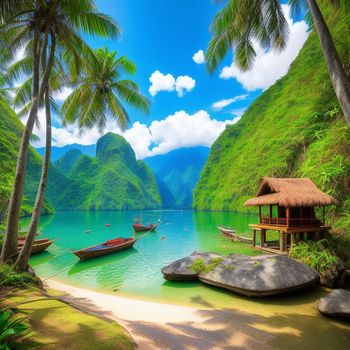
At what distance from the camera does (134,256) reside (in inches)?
757

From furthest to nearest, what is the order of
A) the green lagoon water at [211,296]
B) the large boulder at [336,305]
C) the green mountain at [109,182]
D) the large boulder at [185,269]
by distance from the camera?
the green mountain at [109,182] < the large boulder at [185,269] < the large boulder at [336,305] < the green lagoon water at [211,296]

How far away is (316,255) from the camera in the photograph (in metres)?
11.9

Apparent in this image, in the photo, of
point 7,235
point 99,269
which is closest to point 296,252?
point 99,269

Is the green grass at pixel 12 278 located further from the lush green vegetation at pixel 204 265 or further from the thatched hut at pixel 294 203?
the thatched hut at pixel 294 203

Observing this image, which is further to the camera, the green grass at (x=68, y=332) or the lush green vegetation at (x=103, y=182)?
the lush green vegetation at (x=103, y=182)

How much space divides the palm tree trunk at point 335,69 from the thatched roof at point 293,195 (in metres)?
7.93

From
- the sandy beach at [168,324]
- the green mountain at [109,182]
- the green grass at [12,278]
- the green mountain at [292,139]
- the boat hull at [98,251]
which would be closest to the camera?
the sandy beach at [168,324]

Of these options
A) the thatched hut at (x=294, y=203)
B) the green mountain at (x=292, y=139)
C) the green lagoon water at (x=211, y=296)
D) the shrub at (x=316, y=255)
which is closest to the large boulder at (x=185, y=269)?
the green lagoon water at (x=211, y=296)

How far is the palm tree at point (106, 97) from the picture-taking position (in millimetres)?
15172

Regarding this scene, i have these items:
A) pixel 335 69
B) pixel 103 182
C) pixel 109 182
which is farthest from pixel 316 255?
pixel 103 182

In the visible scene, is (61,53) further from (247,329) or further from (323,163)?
(323,163)

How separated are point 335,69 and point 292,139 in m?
38.8

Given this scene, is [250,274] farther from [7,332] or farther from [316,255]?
[7,332]

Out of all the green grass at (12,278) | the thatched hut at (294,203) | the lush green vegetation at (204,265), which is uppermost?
the thatched hut at (294,203)
